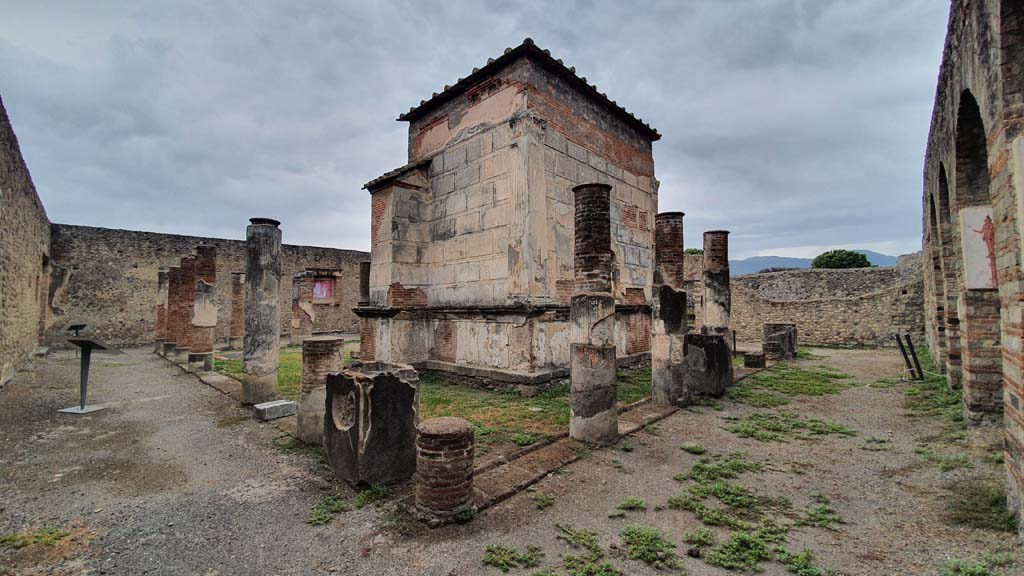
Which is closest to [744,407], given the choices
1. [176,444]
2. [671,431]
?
[671,431]

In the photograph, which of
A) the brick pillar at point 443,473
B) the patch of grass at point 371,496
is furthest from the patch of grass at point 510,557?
the patch of grass at point 371,496

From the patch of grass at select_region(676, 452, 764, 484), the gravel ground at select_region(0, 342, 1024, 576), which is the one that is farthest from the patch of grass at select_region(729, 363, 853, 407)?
the patch of grass at select_region(676, 452, 764, 484)

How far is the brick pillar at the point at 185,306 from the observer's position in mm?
13367

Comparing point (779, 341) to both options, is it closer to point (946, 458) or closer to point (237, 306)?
point (946, 458)

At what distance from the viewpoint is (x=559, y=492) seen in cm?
420

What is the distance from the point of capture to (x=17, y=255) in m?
11.4

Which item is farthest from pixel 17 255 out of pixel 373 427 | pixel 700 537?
pixel 700 537

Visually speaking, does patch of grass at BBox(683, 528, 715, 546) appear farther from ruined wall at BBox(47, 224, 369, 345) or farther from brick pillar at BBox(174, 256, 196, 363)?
ruined wall at BBox(47, 224, 369, 345)

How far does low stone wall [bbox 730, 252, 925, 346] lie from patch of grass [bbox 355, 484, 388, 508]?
62.8 ft

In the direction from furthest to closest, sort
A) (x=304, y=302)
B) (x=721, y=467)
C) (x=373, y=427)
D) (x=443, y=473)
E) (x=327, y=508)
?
(x=304, y=302)
(x=721, y=467)
(x=373, y=427)
(x=327, y=508)
(x=443, y=473)

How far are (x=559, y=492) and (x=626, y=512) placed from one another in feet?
2.18

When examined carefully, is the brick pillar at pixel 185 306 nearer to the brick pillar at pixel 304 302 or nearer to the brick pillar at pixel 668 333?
the brick pillar at pixel 304 302

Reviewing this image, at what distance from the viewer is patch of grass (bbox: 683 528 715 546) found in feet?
10.7

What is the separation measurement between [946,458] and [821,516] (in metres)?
2.47
